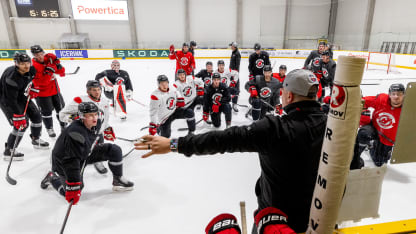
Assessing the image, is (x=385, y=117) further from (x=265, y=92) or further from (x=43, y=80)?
(x=43, y=80)

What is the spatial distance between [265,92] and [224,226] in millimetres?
4003

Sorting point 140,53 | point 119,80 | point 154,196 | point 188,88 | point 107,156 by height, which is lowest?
point 154,196

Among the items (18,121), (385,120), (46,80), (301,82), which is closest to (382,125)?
(385,120)

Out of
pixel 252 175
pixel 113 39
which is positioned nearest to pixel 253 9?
pixel 113 39

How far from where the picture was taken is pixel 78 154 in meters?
2.20

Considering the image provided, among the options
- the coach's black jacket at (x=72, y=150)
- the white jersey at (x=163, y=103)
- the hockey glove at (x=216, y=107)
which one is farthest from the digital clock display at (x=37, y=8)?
the coach's black jacket at (x=72, y=150)

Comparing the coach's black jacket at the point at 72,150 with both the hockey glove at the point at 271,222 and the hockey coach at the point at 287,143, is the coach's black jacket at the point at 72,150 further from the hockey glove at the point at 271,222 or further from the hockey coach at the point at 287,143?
the hockey glove at the point at 271,222

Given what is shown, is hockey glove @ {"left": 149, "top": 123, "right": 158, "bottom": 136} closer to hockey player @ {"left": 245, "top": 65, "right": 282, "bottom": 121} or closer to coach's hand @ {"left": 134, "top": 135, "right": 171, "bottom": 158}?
hockey player @ {"left": 245, "top": 65, "right": 282, "bottom": 121}

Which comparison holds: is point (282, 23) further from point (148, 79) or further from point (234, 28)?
point (148, 79)

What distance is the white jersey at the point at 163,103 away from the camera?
3791 millimetres

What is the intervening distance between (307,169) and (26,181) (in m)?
3.20

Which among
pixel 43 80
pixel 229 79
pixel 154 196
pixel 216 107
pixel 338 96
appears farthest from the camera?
→ pixel 229 79

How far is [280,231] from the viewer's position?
2.71 feet

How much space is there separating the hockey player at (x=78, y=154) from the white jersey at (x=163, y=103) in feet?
4.21
